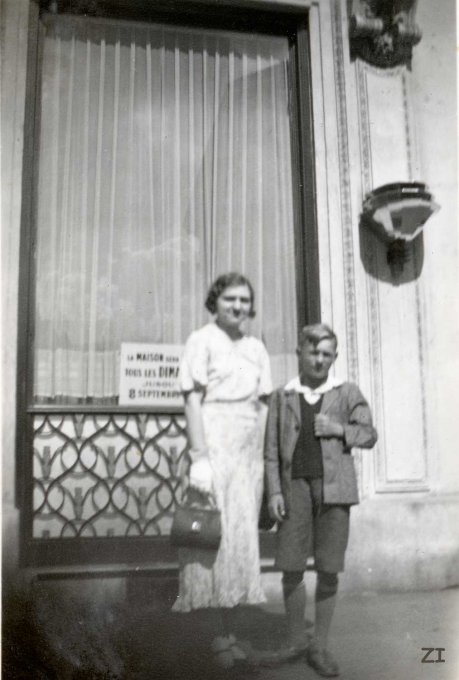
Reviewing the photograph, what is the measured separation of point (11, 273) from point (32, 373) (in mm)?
639

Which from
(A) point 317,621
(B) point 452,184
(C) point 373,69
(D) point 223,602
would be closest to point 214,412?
(D) point 223,602

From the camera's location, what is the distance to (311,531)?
306 cm

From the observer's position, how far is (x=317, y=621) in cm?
307

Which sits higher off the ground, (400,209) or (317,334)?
(400,209)

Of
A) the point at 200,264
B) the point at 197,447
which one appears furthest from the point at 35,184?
the point at 197,447

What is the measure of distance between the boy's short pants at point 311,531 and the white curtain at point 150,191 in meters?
1.40

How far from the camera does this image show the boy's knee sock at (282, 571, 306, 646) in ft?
9.99

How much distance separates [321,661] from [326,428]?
109cm

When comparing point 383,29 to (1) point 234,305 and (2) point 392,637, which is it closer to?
(1) point 234,305

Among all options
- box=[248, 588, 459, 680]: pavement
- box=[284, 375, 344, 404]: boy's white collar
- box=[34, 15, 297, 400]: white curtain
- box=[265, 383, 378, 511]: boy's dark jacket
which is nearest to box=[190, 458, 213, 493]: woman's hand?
box=[265, 383, 378, 511]: boy's dark jacket

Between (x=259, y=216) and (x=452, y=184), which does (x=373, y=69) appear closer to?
(x=452, y=184)

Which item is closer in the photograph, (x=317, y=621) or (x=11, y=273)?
(x=317, y=621)

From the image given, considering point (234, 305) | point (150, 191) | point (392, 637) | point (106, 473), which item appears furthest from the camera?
point (150, 191)

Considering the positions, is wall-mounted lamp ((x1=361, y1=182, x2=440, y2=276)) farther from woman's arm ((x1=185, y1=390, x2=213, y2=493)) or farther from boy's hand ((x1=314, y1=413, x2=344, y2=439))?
woman's arm ((x1=185, y1=390, x2=213, y2=493))
